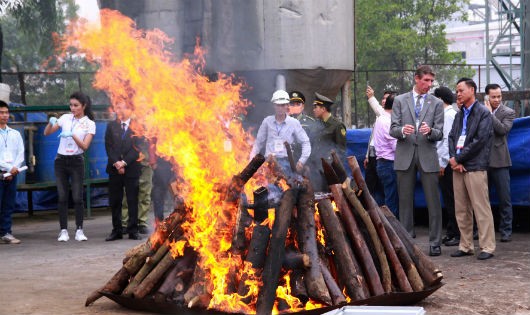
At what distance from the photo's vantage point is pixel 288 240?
6.70 meters

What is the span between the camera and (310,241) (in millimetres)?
6594

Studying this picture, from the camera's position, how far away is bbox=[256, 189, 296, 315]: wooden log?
20.1 ft

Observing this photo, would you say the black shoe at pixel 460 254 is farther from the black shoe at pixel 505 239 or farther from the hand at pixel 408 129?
the hand at pixel 408 129

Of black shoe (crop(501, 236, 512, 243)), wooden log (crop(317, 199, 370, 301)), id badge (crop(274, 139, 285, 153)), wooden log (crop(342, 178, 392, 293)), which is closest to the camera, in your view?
wooden log (crop(317, 199, 370, 301))

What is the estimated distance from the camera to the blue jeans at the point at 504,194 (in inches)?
406

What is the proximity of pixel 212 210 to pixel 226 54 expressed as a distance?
5.27m

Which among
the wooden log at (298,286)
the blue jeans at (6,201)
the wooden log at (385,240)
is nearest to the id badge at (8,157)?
the blue jeans at (6,201)

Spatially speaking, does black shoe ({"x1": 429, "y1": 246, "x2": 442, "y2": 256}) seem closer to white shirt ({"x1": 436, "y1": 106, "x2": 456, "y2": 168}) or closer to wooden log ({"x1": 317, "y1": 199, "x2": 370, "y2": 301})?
white shirt ({"x1": 436, "y1": 106, "x2": 456, "y2": 168})

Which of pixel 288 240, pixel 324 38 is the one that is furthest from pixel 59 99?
pixel 288 240

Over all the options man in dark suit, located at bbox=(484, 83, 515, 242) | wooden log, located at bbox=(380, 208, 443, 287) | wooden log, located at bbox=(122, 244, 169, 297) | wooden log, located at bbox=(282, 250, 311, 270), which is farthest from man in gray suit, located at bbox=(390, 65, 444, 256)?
wooden log, located at bbox=(122, 244, 169, 297)

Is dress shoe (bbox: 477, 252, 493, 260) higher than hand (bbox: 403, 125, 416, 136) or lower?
lower

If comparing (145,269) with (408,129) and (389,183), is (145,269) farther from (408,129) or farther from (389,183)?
(389,183)

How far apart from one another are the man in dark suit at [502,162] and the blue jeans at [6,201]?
7149mm

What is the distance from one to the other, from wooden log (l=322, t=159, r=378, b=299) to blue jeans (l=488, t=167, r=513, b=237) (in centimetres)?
397
